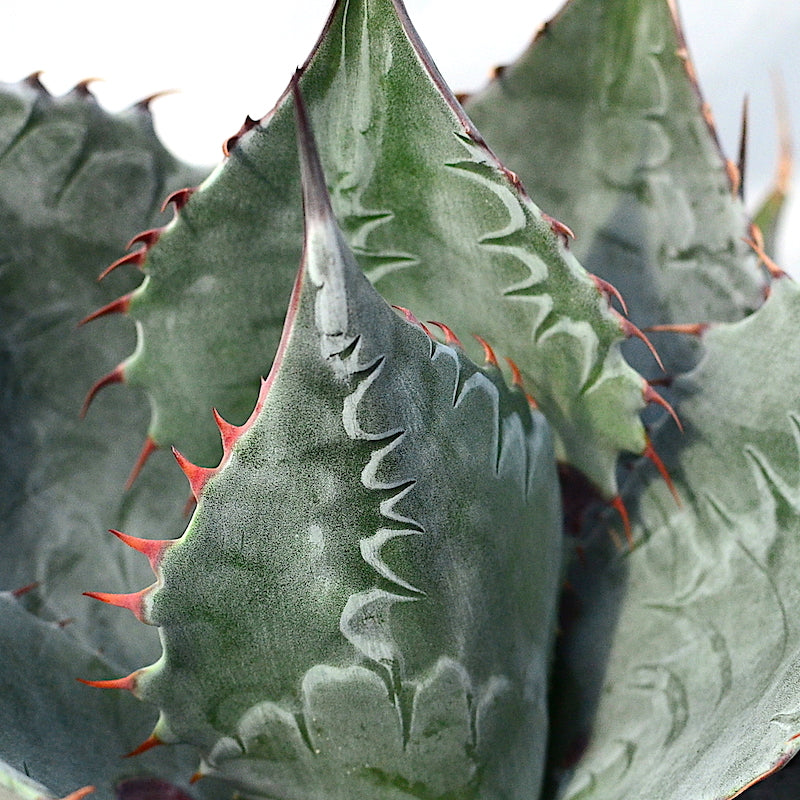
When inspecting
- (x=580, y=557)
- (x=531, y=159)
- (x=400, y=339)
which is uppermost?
(x=400, y=339)

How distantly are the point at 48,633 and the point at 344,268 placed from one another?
17.3 inches

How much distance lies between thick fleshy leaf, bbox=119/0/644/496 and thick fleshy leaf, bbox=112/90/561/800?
77mm

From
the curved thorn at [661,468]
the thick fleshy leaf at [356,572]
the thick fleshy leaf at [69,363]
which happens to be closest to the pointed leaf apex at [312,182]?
the thick fleshy leaf at [356,572]

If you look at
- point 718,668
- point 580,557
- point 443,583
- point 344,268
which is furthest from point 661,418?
point 344,268

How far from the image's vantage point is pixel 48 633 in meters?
0.76

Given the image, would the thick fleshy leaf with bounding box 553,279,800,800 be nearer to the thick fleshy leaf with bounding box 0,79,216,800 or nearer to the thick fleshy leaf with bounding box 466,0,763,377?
the thick fleshy leaf with bounding box 466,0,763,377

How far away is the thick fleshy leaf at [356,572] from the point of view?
1.70 feet

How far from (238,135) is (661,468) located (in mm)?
385

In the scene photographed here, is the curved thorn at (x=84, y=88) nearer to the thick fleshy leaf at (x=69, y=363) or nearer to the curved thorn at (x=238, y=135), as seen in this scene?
the thick fleshy leaf at (x=69, y=363)

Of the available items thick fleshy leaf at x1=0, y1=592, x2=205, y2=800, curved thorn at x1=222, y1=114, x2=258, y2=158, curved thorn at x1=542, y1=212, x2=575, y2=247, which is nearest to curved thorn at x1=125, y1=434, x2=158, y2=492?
thick fleshy leaf at x1=0, y1=592, x2=205, y2=800

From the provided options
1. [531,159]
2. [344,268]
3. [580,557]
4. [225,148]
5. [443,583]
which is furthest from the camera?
[531,159]

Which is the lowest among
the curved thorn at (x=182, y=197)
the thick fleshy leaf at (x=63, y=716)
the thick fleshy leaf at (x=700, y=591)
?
the thick fleshy leaf at (x=700, y=591)

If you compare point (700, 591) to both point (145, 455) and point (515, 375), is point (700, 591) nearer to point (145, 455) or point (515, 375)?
point (515, 375)

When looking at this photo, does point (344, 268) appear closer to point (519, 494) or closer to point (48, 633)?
point (519, 494)
